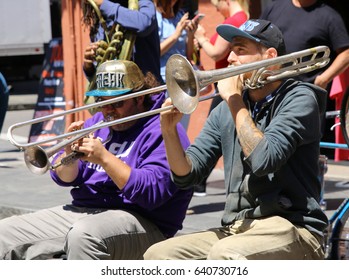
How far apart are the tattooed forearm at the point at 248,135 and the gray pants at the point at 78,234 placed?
78 cm

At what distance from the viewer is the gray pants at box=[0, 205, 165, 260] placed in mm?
4031

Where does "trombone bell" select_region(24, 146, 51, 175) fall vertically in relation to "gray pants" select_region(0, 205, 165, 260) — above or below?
above

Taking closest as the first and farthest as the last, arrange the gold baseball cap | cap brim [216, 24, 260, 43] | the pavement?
cap brim [216, 24, 260, 43] → the gold baseball cap → the pavement

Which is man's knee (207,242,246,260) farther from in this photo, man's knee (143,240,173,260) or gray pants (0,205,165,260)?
gray pants (0,205,165,260)

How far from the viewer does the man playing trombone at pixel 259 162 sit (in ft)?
11.9

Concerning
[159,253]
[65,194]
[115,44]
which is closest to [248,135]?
[159,253]

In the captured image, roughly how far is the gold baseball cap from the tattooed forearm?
86 cm

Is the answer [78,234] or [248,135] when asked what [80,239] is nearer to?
[78,234]

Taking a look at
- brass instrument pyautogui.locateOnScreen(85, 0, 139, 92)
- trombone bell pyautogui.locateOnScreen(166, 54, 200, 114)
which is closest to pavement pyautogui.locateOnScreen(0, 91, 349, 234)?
brass instrument pyautogui.locateOnScreen(85, 0, 139, 92)

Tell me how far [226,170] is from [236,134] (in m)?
0.16

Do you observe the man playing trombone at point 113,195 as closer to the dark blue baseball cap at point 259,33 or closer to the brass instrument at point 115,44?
the dark blue baseball cap at point 259,33

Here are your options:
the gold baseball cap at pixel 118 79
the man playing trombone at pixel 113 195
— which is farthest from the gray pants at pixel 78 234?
the gold baseball cap at pixel 118 79

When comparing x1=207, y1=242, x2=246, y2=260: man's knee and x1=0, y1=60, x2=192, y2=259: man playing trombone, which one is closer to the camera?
x1=207, y1=242, x2=246, y2=260: man's knee

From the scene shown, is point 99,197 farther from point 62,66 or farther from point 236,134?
point 62,66
